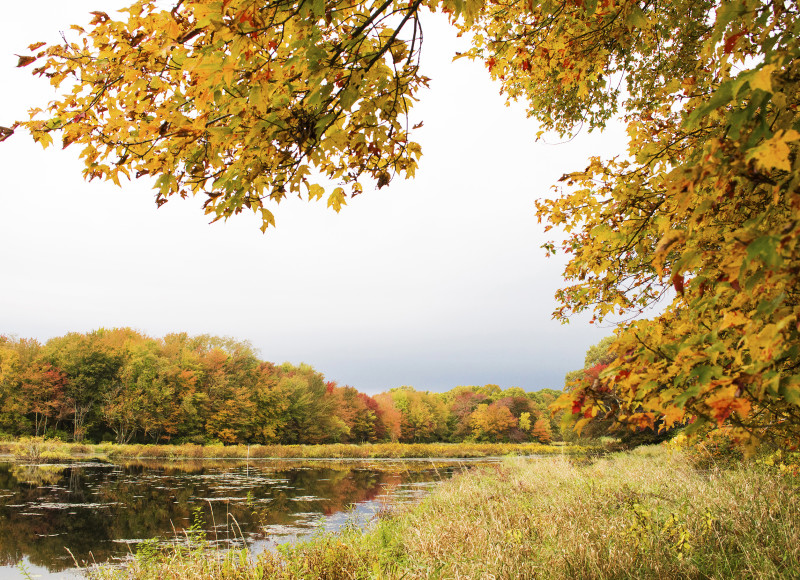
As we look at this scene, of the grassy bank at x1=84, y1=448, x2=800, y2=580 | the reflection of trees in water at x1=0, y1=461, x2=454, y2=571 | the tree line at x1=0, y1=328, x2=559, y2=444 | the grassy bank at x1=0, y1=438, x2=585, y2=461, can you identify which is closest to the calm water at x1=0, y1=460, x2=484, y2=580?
the reflection of trees in water at x1=0, y1=461, x2=454, y2=571

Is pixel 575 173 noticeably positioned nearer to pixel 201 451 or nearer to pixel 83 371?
pixel 201 451

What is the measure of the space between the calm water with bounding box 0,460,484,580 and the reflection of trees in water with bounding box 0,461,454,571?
20 mm

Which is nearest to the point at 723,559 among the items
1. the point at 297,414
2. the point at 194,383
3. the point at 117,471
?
the point at 117,471

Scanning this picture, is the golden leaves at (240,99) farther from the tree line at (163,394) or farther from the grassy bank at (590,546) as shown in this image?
the tree line at (163,394)

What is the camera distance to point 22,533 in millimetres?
8086

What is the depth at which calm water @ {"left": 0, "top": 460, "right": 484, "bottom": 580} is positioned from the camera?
7.18 metres

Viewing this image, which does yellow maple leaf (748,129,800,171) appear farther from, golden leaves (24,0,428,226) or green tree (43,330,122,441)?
green tree (43,330,122,441)

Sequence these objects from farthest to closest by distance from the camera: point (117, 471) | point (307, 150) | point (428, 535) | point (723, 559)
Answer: point (117, 471) → point (428, 535) → point (723, 559) → point (307, 150)

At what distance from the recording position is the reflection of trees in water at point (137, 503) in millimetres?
7598

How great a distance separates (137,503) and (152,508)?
821 mm

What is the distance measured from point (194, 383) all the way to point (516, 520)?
38.6 meters

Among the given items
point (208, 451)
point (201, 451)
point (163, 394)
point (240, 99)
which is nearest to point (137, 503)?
point (240, 99)

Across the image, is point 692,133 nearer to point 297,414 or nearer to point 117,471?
point 117,471

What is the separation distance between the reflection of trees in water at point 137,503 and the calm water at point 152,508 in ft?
0.07
